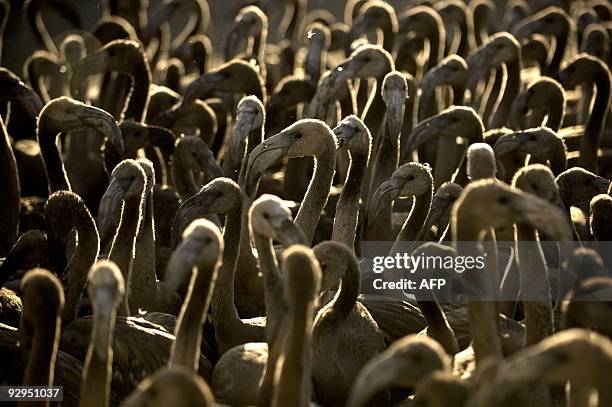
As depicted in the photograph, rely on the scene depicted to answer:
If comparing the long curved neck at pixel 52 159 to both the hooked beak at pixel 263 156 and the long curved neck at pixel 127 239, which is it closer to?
the long curved neck at pixel 127 239

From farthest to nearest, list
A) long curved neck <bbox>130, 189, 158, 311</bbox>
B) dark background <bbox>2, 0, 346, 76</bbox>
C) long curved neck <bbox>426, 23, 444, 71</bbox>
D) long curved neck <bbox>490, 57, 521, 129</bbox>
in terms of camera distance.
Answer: dark background <bbox>2, 0, 346, 76</bbox>, long curved neck <bbox>426, 23, 444, 71</bbox>, long curved neck <bbox>490, 57, 521, 129</bbox>, long curved neck <bbox>130, 189, 158, 311</bbox>

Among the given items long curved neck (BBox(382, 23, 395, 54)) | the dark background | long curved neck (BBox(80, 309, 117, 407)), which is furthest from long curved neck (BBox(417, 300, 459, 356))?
the dark background

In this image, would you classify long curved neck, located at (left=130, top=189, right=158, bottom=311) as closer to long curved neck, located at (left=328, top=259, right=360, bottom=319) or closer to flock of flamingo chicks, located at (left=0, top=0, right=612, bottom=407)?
flock of flamingo chicks, located at (left=0, top=0, right=612, bottom=407)

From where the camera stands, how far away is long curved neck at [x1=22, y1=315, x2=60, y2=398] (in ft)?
20.3

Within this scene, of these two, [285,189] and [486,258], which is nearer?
[486,258]

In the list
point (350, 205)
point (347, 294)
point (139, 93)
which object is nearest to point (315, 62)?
point (139, 93)

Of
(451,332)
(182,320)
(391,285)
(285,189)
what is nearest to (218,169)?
(285,189)

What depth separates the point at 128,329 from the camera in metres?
7.40

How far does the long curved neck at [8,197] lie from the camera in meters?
9.52

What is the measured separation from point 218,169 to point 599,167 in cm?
298

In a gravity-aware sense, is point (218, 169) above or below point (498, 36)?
below

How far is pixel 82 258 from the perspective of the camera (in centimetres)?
783

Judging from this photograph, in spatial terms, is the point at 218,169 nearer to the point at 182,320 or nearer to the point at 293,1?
the point at 182,320

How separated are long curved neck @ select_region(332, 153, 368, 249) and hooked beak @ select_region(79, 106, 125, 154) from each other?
1.43 m
